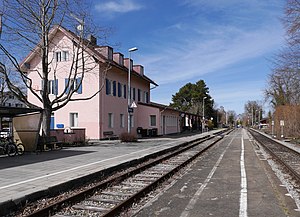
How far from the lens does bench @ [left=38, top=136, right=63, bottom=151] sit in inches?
698

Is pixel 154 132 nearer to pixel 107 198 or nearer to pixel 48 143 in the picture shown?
pixel 48 143

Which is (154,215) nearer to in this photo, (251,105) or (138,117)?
(138,117)

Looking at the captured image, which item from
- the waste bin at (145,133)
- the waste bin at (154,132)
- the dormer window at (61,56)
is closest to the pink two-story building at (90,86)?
the dormer window at (61,56)

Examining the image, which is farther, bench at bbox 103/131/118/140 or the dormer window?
the dormer window

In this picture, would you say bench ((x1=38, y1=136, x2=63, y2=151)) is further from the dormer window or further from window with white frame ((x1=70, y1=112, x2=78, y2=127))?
the dormer window

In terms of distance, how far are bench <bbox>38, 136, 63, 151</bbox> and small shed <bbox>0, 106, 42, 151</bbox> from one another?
0.69 metres

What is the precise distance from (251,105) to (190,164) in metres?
124

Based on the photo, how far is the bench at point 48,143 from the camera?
17734 millimetres

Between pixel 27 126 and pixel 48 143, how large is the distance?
5.63 ft

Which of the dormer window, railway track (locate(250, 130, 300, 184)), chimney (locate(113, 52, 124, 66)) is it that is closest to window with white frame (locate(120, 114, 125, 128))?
chimney (locate(113, 52, 124, 66))

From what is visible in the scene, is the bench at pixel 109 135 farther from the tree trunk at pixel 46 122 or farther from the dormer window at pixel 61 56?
the tree trunk at pixel 46 122

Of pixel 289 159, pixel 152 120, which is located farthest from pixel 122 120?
pixel 289 159

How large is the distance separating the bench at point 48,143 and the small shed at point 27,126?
2.27ft

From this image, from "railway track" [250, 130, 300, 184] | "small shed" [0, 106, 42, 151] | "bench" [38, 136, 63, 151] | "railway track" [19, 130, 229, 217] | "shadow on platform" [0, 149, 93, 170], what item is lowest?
"railway track" [250, 130, 300, 184]
